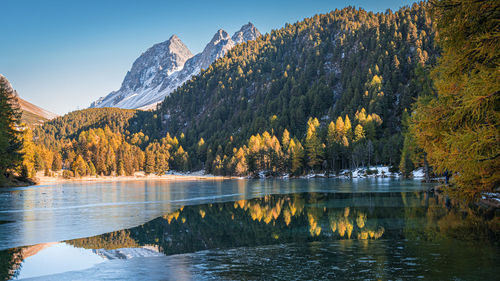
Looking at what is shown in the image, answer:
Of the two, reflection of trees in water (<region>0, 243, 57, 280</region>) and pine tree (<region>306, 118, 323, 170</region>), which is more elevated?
pine tree (<region>306, 118, 323, 170</region>)

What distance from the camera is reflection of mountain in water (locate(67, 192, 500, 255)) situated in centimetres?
1892

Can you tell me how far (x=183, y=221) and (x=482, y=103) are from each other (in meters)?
22.4

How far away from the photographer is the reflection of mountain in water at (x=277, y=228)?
18.9 m

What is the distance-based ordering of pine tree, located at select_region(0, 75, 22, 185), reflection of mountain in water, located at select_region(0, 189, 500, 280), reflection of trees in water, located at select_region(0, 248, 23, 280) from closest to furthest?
1. reflection of trees in water, located at select_region(0, 248, 23, 280)
2. reflection of mountain in water, located at select_region(0, 189, 500, 280)
3. pine tree, located at select_region(0, 75, 22, 185)

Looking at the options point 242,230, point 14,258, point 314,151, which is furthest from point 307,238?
point 314,151

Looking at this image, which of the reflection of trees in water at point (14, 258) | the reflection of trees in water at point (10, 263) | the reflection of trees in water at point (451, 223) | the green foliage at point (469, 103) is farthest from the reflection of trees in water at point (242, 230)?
the green foliage at point (469, 103)

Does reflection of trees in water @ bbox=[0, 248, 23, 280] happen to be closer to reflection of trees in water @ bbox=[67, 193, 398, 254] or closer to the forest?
reflection of trees in water @ bbox=[67, 193, 398, 254]

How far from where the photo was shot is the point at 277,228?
2302 cm

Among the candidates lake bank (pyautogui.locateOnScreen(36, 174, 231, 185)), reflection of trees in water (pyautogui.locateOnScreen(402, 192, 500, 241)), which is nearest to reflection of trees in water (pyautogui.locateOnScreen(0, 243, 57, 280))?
reflection of trees in water (pyautogui.locateOnScreen(402, 192, 500, 241))

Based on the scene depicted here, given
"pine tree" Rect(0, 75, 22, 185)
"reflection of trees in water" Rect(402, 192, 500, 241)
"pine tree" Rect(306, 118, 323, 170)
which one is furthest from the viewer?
"pine tree" Rect(306, 118, 323, 170)

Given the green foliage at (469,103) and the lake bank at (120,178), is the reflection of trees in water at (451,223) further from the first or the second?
the lake bank at (120,178)

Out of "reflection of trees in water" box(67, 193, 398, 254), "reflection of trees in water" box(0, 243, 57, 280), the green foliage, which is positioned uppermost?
the green foliage

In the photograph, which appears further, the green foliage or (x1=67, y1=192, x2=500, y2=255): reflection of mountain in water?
(x1=67, y1=192, x2=500, y2=255): reflection of mountain in water

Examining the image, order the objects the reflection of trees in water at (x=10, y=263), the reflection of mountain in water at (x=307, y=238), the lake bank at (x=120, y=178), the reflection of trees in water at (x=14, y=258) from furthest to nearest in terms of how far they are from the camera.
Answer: the lake bank at (x=120, y=178) → the reflection of mountain in water at (x=307, y=238) → the reflection of trees in water at (x=14, y=258) → the reflection of trees in water at (x=10, y=263)
